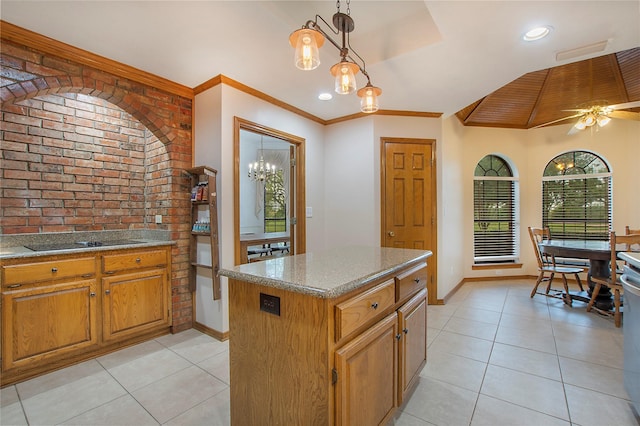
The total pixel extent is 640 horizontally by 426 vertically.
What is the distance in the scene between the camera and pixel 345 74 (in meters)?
1.69

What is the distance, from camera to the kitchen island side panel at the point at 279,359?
1147 millimetres

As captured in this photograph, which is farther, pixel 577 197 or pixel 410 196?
pixel 577 197

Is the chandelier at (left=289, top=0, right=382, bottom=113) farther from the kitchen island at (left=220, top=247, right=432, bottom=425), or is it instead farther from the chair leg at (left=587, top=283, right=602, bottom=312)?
the chair leg at (left=587, top=283, right=602, bottom=312)

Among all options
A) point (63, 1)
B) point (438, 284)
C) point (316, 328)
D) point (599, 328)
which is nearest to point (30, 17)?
point (63, 1)

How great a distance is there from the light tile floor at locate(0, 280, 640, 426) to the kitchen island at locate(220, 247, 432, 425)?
528 millimetres

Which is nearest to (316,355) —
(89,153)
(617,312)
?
(89,153)

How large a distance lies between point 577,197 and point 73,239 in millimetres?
7060

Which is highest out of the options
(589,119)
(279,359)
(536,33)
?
(536,33)

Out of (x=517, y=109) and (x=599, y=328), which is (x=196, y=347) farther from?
(x=517, y=109)

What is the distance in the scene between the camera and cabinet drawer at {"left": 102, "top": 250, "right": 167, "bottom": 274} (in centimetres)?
252

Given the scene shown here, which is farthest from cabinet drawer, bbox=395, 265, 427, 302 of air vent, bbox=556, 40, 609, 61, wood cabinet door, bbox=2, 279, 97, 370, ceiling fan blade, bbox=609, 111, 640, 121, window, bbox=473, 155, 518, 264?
ceiling fan blade, bbox=609, 111, 640, 121

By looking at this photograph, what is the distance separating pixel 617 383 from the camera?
6.64 feet

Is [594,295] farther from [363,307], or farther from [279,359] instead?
[279,359]

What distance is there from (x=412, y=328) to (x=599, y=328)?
8.75 ft
